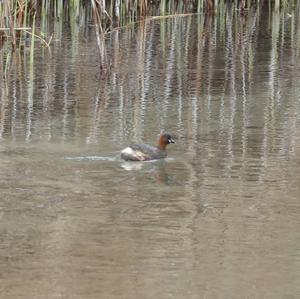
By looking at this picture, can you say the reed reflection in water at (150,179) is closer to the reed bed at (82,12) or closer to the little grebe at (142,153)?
the little grebe at (142,153)

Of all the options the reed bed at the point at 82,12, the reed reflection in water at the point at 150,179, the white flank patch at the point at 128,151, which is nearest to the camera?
the reed reflection in water at the point at 150,179

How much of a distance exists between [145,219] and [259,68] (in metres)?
7.80

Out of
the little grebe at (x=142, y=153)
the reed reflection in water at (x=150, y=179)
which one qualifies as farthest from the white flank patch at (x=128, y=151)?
the reed reflection in water at (x=150, y=179)

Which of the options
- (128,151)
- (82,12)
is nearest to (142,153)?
(128,151)

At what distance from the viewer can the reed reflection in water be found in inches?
238

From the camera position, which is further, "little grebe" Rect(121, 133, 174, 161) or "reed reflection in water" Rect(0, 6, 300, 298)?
"little grebe" Rect(121, 133, 174, 161)

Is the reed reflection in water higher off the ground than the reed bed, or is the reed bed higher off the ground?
the reed bed

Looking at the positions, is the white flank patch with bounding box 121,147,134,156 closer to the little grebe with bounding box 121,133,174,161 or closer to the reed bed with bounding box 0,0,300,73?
the little grebe with bounding box 121,133,174,161

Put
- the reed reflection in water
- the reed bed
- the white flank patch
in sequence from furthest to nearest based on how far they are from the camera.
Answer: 1. the reed bed
2. the white flank patch
3. the reed reflection in water

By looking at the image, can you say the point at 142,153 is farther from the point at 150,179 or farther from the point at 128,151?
the point at 150,179

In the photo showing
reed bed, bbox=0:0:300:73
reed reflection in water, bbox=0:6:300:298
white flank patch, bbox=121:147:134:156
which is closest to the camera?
reed reflection in water, bbox=0:6:300:298

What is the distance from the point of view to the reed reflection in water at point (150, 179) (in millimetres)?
6047

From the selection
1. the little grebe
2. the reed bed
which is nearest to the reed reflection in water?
the little grebe

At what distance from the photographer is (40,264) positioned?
6188 millimetres
